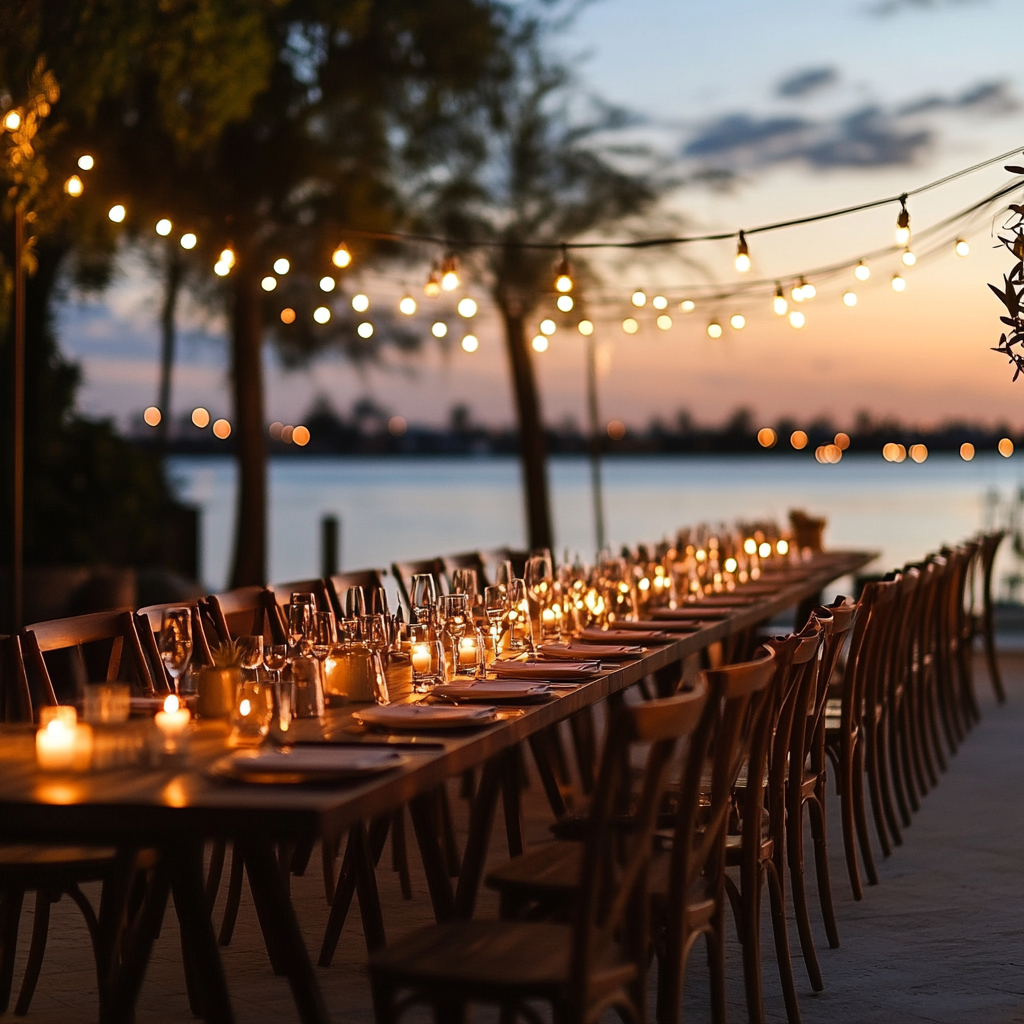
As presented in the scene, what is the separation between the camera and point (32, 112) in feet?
23.5

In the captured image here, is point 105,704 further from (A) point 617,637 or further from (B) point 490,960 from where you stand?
(A) point 617,637

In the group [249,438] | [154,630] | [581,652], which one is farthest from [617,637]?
[249,438]

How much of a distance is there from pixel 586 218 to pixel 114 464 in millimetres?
5291

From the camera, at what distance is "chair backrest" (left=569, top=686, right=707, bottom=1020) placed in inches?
103

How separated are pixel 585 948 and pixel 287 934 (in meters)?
0.67

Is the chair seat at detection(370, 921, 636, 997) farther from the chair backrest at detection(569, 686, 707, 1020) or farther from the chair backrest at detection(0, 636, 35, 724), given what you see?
the chair backrest at detection(0, 636, 35, 724)

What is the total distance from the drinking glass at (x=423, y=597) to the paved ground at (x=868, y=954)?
98 centimetres

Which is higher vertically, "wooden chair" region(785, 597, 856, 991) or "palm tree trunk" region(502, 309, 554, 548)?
"palm tree trunk" region(502, 309, 554, 548)

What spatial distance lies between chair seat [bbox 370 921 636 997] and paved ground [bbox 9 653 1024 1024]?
107 cm

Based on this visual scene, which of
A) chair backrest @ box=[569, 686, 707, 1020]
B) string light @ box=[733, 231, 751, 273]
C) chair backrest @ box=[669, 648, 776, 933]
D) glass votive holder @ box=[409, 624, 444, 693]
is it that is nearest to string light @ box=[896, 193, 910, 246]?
string light @ box=[733, 231, 751, 273]

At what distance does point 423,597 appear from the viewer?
15.6ft

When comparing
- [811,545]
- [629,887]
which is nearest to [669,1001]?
[629,887]

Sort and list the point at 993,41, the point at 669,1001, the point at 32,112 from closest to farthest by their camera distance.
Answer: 1. the point at 669,1001
2. the point at 32,112
3. the point at 993,41

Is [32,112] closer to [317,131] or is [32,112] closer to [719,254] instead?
[317,131]
